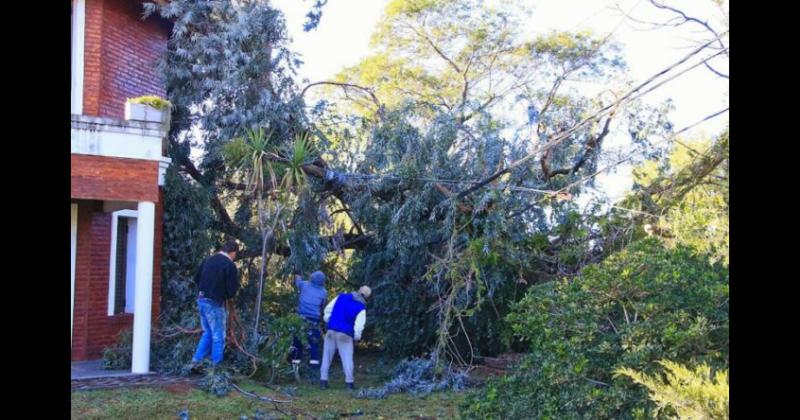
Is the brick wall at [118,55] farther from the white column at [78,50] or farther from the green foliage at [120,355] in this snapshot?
the green foliage at [120,355]

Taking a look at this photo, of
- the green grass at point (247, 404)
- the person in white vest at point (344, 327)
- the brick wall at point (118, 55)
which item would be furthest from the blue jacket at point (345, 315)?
the brick wall at point (118, 55)

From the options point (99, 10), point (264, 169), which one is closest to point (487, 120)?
point (264, 169)

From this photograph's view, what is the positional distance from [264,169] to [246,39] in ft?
10.7

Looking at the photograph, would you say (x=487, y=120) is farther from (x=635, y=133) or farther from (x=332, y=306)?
(x=332, y=306)

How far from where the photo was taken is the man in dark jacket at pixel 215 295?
10664mm

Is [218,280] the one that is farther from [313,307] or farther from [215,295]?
[313,307]

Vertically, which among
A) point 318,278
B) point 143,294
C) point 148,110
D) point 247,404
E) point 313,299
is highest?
point 148,110

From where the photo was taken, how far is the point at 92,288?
1323cm

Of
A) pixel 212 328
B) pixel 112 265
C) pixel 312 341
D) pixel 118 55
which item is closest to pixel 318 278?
pixel 312 341

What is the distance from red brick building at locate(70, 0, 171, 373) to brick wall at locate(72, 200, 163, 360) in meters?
0.02

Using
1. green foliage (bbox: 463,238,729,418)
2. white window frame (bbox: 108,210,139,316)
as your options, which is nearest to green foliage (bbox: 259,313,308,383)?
white window frame (bbox: 108,210,139,316)

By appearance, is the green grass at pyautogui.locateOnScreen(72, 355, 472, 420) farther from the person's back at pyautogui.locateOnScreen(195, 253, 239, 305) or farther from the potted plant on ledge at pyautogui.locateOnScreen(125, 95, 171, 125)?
the potted plant on ledge at pyautogui.locateOnScreen(125, 95, 171, 125)

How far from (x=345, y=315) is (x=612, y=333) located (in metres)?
4.94

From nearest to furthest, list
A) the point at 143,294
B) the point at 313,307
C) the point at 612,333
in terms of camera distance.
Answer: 1. the point at 612,333
2. the point at 143,294
3. the point at 313,307
